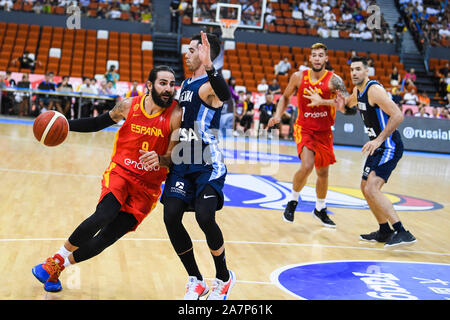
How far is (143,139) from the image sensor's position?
412 centimetres

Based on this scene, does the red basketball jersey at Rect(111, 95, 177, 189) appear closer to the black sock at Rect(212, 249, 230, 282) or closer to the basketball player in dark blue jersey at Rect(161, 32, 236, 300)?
the basketball player in dark blue jersey at Rect(161, 32, 236, 300)

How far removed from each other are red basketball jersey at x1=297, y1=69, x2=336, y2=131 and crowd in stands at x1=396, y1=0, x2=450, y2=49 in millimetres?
21334

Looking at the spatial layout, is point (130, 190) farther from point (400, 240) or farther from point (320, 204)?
point (320, 204)

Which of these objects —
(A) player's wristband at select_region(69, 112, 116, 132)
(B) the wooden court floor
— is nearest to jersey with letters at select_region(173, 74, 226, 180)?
(A) player's wristband at select_region(69, 112, 116, 132)

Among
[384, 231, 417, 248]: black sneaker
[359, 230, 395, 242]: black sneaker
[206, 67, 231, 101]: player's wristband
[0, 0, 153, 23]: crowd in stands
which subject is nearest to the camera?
[206, 67, 231, 101]: player's wristband

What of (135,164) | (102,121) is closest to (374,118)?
(135,164)

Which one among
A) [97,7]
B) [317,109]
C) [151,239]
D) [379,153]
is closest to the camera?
[151,239]

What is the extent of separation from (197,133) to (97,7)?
20.9 meters

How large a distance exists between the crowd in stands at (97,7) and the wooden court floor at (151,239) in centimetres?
1407

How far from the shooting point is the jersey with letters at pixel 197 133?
13.3ft

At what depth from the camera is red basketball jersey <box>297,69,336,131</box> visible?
668 centimetres

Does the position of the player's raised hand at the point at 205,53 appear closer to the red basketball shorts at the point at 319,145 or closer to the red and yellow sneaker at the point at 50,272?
the red and yellow sneaker at the point at 50,272

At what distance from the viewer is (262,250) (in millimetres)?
5551
